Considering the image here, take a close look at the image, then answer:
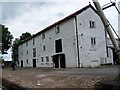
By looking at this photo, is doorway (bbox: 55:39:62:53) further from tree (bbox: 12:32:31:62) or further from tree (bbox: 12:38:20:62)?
tree (bbox: 12:38:20:62)

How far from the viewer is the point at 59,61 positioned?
116ft

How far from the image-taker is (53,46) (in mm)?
38156

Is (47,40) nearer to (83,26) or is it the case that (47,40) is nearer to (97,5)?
(83,26)

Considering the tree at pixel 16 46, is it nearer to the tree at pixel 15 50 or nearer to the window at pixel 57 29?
the tree at pixel 15 50

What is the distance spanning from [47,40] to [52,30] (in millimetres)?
3249

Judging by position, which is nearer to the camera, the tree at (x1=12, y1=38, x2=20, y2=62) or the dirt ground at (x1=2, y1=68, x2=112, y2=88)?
the dirt ground at (x1=2, y1=68, x2=112, y2=88)

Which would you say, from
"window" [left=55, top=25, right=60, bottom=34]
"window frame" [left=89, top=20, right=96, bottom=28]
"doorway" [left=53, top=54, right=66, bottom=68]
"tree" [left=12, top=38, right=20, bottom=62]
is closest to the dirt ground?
"doorway" [left=53, top=54, right=66, bottom=68]

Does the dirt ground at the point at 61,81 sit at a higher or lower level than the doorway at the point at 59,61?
lower

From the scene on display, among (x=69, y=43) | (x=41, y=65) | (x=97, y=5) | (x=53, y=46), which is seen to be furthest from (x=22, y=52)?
(x=97, y=5)

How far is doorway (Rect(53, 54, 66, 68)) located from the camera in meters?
33.9

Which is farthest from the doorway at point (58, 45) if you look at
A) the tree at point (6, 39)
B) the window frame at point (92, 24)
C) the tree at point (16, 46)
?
the tree at point (6, 39)

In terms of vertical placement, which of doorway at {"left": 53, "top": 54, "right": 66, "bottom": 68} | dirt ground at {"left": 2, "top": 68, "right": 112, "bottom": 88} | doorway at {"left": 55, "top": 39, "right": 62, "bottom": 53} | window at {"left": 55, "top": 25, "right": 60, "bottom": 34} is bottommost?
dirt ground at {"left": 2, "top": 68, "right": 112, "bottom": 88}

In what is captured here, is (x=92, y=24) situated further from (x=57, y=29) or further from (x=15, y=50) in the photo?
(x=15, y=50)

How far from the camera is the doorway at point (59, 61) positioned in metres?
33.9
